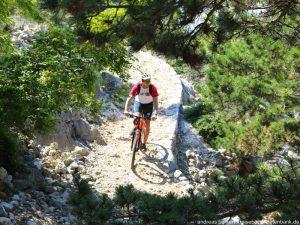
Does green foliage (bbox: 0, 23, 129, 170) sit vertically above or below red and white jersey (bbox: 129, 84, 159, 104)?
below

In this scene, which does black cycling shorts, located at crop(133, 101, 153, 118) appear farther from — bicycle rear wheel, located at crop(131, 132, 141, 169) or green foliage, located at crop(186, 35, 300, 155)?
green foliage, located at crop(186, 35, 300, 155)

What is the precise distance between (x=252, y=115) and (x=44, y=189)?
18.2 ft

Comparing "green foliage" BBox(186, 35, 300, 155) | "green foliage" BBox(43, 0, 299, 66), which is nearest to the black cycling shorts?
"green foliage" BBox(186, 35, 300, 155)

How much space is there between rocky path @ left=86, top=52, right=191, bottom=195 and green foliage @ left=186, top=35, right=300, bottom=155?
164 centimetres

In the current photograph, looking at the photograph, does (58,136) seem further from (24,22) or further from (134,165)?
(24,22)

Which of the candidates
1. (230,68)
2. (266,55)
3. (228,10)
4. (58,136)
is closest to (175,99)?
(230,68)

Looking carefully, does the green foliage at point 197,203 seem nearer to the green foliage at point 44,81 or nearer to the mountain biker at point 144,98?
the green foliage at point 44,81

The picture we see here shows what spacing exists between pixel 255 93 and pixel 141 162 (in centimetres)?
311

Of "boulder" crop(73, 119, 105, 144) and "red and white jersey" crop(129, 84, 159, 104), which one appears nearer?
"red and white jersey" crop(129, 84, 159, 104)

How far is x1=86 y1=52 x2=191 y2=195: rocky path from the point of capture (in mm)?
8727

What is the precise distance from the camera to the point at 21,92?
6043 millimetres

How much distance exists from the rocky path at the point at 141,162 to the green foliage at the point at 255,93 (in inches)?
64.5

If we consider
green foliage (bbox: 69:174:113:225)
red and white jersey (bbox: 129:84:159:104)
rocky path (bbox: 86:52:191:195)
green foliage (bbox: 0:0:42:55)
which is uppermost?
green foliage (bbox: 0:0:42:55)

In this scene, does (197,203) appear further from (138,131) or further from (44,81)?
(138,131)
